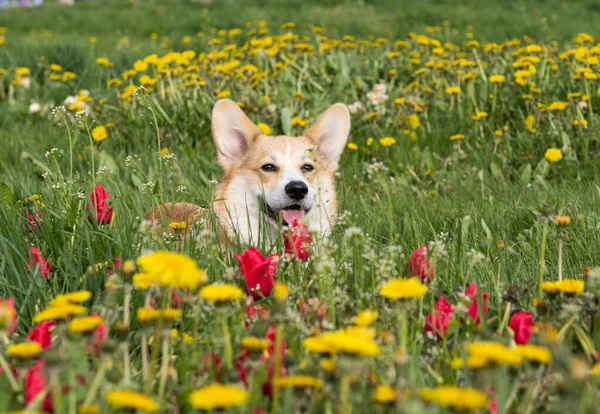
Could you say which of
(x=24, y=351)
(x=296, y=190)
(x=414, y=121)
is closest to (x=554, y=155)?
(x=414, y=121)

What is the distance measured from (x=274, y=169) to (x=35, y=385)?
2.70 m

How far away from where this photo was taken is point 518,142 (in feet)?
15.4

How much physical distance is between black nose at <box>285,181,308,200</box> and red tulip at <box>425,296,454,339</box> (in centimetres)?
182

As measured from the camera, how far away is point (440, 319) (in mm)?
1655

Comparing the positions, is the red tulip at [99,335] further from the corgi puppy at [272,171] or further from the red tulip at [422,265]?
the corgi puppy at [272,171]

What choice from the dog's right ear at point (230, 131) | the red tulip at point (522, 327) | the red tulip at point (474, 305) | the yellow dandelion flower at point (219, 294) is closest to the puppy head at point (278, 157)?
the dog's right ear at point (230, 131)

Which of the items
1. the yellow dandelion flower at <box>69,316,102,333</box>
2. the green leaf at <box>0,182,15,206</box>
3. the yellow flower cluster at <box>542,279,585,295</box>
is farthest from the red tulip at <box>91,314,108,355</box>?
the green leaf at <box>0,182,15,206</box>

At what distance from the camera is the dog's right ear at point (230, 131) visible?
3900 mm

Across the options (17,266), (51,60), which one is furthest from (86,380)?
(51,60)

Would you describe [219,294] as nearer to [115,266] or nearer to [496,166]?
[115,266]

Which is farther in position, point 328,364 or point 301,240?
point 301,240

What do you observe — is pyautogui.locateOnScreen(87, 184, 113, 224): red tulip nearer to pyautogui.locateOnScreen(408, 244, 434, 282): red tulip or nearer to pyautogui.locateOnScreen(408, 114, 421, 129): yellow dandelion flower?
pyautogui.locateOnScreen(408, 244, 434, 282): red tulip

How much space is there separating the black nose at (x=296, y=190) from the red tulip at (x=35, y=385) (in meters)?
2.32

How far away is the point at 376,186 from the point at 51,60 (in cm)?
476
